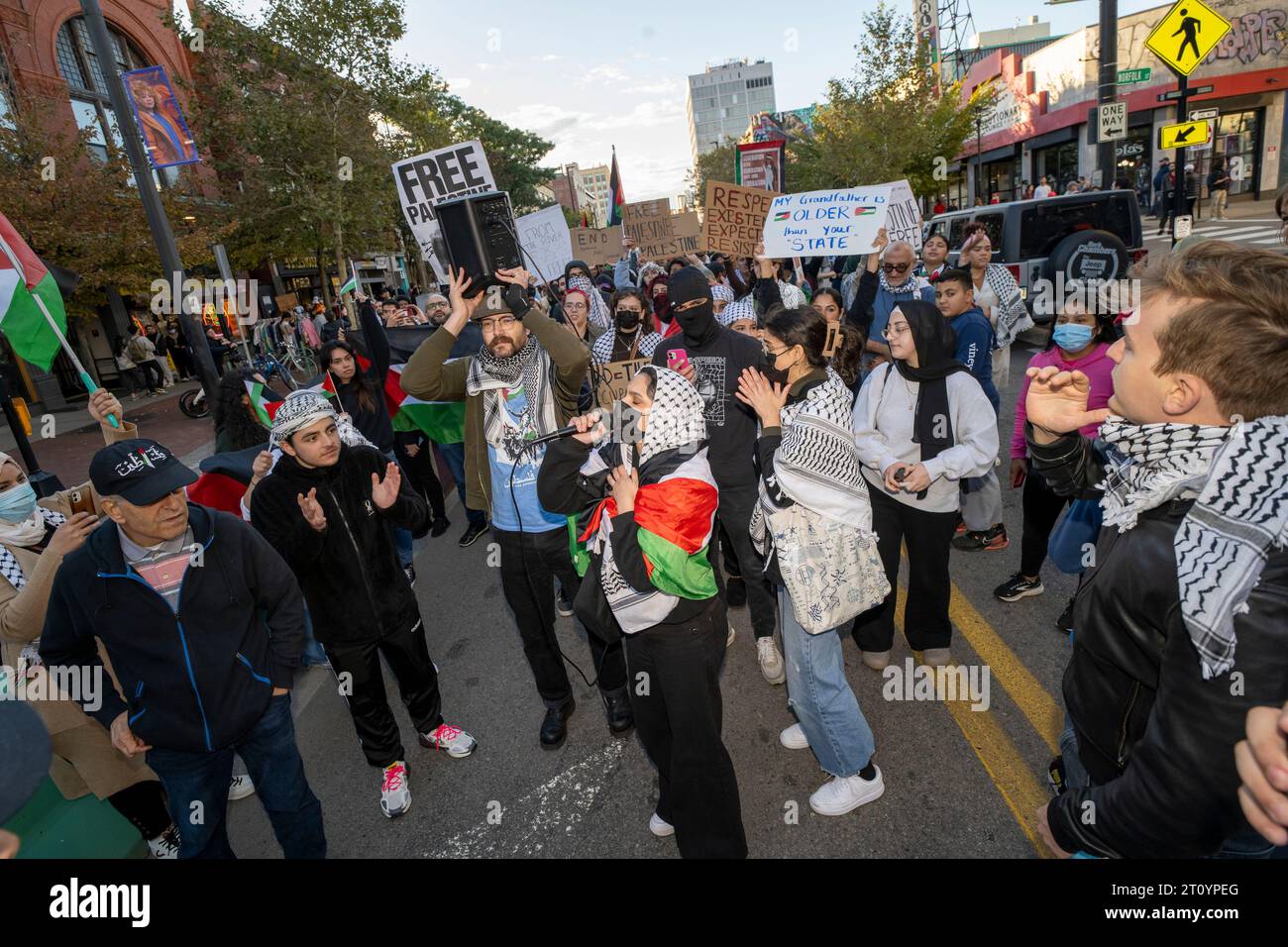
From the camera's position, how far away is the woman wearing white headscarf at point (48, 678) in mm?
2627

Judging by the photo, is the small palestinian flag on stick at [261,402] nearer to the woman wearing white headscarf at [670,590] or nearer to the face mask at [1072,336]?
the woman wearing white headscarf at [670,590]

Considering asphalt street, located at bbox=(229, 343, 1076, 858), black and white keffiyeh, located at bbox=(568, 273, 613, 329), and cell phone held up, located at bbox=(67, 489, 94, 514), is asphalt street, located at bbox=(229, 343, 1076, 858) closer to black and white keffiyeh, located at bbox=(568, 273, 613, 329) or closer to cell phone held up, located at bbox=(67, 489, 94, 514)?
cell phone held up, located at bbox=(67, 489, 94, 514)

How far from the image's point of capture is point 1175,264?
1410 mm

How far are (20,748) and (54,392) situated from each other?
2374 cm

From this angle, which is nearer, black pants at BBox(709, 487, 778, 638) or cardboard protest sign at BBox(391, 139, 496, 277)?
black pants at BBox(709, 487, 778, 638)

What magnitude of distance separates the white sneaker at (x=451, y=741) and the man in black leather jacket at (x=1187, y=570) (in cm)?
282

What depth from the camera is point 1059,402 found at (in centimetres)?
191

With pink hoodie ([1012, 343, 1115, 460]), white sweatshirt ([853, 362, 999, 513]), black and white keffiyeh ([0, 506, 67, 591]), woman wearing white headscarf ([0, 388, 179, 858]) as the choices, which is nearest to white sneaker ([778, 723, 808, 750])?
white sweatshirt ([853, 362, 999, 513])

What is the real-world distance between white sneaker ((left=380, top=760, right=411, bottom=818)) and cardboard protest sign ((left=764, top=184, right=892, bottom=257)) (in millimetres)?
4850

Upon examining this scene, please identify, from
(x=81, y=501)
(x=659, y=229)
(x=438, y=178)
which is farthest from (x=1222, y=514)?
(x=659, y=229)

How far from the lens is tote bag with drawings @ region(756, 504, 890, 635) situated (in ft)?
8.43

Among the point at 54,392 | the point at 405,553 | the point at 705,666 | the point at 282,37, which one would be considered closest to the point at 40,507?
the point at 405,553

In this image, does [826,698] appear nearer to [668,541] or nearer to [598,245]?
[668,541]

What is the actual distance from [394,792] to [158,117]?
11075 mm
